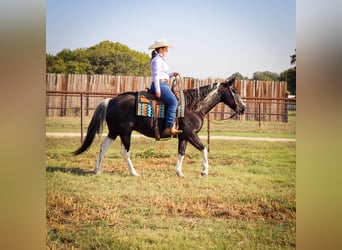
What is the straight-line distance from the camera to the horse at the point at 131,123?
5.00 m

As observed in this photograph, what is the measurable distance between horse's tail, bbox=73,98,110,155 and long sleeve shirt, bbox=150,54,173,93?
54 centimetres

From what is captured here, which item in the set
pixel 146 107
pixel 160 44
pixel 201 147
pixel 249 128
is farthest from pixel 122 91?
pixel 249 128

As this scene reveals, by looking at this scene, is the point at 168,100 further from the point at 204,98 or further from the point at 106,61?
the point at 106,61

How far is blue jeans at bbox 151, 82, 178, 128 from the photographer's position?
4.96 metres

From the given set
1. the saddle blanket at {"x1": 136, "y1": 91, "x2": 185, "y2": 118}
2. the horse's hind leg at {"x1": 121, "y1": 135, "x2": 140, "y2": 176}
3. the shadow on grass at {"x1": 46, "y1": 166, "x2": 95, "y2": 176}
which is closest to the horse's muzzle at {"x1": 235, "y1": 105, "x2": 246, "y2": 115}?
the saddle blanket at {"x1": 136, "y1": 91, "x2": 185, "y2": 118}

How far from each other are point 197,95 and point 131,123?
2.41 feet

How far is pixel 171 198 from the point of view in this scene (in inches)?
197

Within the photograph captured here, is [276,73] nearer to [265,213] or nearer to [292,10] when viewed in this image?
[292,10]

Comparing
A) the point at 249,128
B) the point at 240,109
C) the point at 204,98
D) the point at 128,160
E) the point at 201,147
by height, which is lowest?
the point at 128,160

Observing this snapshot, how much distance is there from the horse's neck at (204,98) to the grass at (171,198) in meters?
0.39

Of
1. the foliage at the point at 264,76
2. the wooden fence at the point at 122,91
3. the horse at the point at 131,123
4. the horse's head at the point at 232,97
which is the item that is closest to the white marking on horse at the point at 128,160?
the horse at the point at 131,123

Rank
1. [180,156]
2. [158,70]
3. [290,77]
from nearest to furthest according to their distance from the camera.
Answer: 1. [158,70]
2. [180,156]
3. [290,77]
